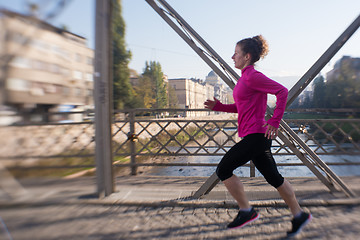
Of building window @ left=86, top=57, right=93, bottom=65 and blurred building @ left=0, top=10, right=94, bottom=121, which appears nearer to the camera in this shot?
blurred building @ left=0, top=10, right=94, bottom=121

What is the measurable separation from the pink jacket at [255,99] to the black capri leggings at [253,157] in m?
0.07

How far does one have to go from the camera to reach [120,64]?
12.0 ft

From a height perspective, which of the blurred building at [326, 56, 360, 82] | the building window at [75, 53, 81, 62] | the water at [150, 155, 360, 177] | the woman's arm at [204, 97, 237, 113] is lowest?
the water at [150, 155, 360, 177]

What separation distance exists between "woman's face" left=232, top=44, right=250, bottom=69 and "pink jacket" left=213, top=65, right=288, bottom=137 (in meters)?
0.05

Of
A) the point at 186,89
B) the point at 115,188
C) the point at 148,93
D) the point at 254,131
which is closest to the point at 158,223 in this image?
the point at 115,188

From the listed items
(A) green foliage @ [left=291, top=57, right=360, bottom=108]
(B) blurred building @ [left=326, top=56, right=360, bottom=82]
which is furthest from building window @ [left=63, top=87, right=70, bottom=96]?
(B) blurred building @ [left=326, top=56, right=360, bottom=82]

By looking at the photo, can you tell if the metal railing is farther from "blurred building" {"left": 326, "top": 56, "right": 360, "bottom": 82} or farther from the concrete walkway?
the concrete walkway

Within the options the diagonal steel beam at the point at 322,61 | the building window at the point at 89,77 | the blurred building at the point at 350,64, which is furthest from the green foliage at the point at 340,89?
the building window at the point at 89,77

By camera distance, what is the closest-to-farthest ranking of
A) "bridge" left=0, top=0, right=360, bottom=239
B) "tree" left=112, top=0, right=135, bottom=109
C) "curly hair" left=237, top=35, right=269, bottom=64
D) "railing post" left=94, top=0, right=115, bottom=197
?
"bridge" left=0, top=0, right=360, bottom=239 → "curly hair" left=237, top=35, right=269, bottom=64 → "railing post" left=94, top=0, right=115, bottom=197 → "tree" left=112, top=0, right=135, bottom=109

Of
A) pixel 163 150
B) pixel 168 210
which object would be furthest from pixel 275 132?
pixel 163 150

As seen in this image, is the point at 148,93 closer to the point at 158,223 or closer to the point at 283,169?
the point at 283,169

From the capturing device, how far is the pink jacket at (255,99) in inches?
76.9

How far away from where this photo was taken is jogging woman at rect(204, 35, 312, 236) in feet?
6.52

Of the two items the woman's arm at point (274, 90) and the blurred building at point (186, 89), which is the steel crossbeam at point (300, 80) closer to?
the woman's arm at point (274, 90)
